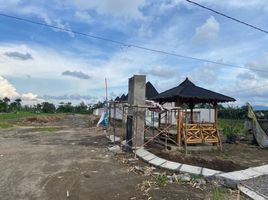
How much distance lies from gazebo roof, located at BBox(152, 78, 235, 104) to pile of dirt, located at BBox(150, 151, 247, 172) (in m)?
2.53

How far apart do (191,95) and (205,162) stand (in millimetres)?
3310

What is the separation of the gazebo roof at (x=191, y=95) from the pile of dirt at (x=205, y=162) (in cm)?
253

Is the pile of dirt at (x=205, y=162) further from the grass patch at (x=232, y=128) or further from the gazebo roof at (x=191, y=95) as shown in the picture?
the grass patch at (x=232, y=128)

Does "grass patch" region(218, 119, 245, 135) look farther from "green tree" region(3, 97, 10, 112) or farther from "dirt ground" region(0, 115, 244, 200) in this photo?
"green tree" region(3, 97, 10, 112)

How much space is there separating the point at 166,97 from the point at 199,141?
2.32 m

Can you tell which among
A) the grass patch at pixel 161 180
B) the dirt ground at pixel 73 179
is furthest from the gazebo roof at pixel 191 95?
the grass patch at pixel 161 180

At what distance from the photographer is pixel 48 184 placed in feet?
26.2

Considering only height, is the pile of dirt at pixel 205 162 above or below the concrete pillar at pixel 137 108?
below

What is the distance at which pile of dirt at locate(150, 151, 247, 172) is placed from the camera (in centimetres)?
957

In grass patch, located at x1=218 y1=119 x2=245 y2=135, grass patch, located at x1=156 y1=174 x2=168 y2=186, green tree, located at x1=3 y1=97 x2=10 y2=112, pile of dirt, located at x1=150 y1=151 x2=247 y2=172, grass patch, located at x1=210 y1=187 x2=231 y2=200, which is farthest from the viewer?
green tree, located at x1=3 y1=97 x2=10 y2=112

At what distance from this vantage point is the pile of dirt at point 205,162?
957 cm

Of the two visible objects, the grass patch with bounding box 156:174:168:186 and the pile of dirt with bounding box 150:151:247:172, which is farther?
the pile of dirt with bounding box 150:151:247:172

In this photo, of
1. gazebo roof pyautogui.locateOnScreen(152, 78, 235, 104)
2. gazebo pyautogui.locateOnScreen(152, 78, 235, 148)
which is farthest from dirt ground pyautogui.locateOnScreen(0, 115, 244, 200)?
gazebo roof pyautogui.locateOnScreen(152, 78, 235, 104)

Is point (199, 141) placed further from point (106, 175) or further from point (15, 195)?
point (15, 195)
